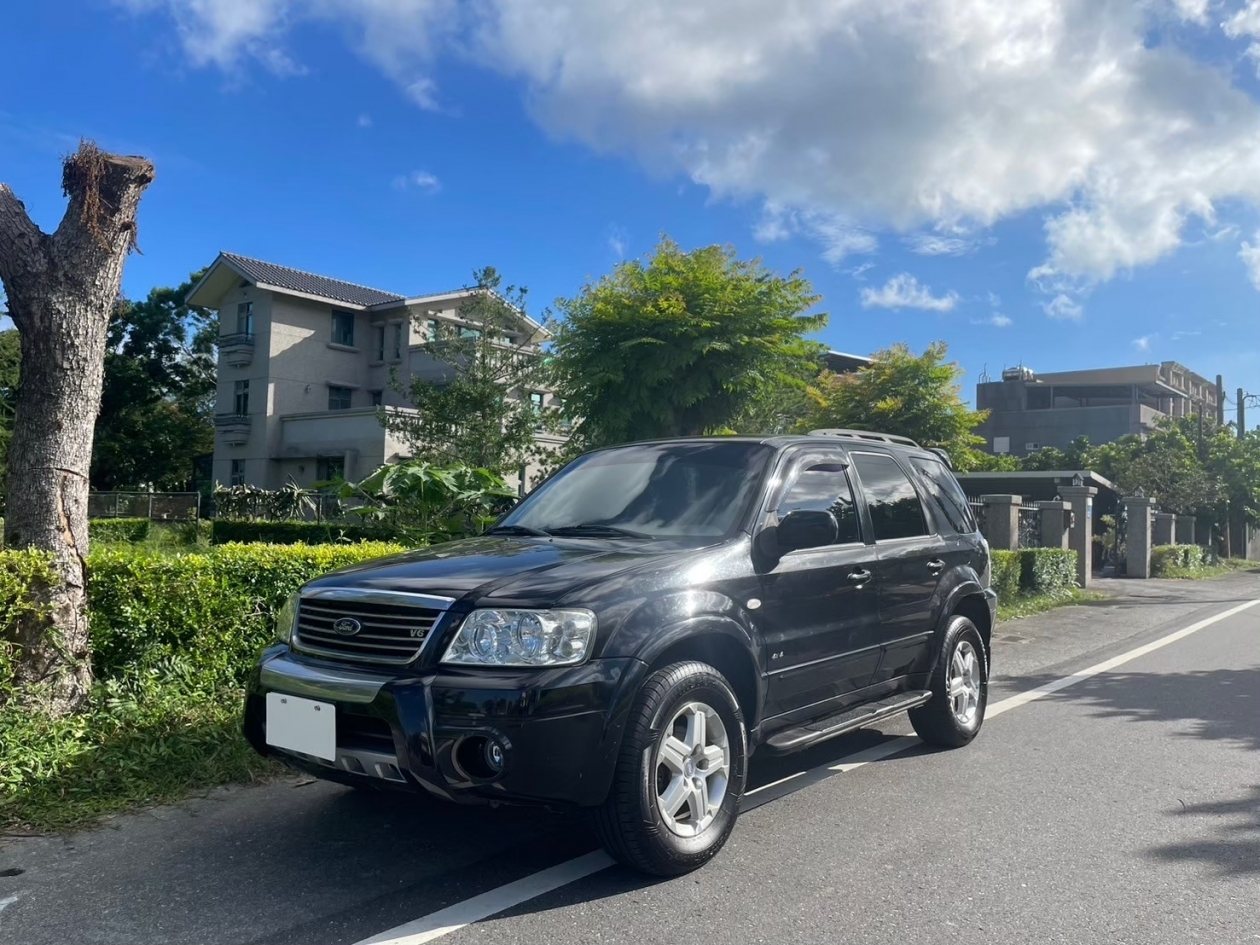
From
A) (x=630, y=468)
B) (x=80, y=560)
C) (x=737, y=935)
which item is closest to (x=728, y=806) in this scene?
(x=737, y=935)

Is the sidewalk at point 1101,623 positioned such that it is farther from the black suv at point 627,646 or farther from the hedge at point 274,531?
the hedge at point 274,531

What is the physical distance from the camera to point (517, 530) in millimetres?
5176

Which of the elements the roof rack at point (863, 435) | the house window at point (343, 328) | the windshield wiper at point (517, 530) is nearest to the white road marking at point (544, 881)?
the windshield wiper at point (517, 530)

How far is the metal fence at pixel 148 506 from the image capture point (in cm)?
3075

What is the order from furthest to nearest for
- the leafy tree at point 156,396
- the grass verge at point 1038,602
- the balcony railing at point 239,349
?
the leafy tree at point 156,396, the balcony railing at point 239,349, the grass verge at point 1038,602

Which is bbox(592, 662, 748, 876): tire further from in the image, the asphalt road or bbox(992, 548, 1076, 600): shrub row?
bbox(992, 548, 1076, 600): shrub row

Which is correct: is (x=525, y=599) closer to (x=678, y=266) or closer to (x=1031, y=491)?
(x=678, y=266)

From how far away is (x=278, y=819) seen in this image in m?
4.63

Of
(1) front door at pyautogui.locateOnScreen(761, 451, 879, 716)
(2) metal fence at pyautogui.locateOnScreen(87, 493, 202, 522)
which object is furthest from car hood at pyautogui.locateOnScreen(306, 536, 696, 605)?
(2) metal fence at pyautogui.locateOnScreen(87, 493, 202, 522)

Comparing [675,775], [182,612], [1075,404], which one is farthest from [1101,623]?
[1075,404]

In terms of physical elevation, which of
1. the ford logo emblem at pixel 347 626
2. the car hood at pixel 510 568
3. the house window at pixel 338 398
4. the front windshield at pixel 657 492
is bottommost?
the ford logo emblem at pixel 347 626

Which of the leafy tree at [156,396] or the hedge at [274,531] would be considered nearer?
the hedge at [274,531]

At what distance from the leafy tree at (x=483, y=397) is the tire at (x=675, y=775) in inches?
731

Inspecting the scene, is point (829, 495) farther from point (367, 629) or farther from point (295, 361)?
point (295, 361)
